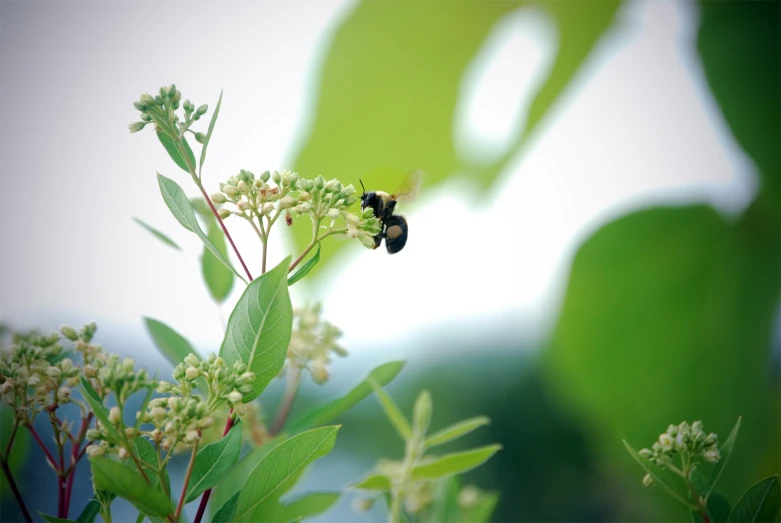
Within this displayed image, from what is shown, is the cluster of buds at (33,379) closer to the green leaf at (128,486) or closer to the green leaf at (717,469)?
the green leaf at (128,486)

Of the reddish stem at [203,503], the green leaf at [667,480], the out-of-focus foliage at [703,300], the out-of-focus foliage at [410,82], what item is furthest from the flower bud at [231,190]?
the out-of-focus foliage at [703,300]

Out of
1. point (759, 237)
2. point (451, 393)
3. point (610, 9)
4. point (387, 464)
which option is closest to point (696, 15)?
point (610, 9)

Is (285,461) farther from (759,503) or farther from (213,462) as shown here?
(759,503)

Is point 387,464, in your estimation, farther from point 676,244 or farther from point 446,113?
point 676,244

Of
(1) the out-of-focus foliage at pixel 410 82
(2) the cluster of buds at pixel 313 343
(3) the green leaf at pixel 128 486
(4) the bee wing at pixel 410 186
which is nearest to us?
(3) the green leaf at pixel 128 486

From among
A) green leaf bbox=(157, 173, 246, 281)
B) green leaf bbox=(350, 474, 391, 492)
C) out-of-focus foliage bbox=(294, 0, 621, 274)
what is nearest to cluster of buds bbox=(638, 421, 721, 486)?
green leaf bbox=(350, 474, 391, 492)

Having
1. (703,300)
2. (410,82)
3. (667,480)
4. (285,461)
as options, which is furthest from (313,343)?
(703,300)

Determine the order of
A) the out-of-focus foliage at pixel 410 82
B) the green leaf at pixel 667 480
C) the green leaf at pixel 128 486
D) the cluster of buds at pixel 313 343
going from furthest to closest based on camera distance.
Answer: the out-of-focus foliage at pixel 410 82
the cluster of buds at pixel 313 343
the green leaf at pixel 667 480
the green leaf at pixel 128 486
